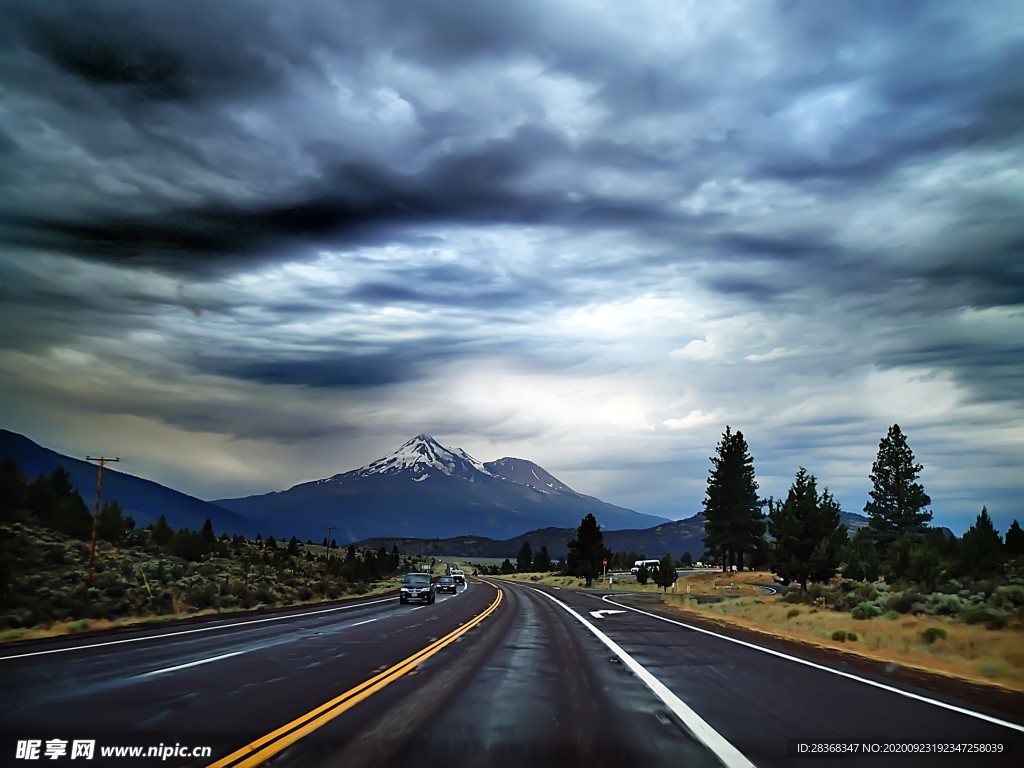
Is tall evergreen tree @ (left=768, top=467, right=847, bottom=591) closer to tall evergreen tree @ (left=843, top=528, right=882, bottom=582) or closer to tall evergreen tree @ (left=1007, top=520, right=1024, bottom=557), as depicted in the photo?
tall evergreen tree @ (left=843, top=528, right=882, bottom=582)

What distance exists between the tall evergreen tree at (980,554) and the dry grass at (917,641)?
→ 85.5ft

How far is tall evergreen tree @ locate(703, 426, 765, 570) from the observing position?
315 feet

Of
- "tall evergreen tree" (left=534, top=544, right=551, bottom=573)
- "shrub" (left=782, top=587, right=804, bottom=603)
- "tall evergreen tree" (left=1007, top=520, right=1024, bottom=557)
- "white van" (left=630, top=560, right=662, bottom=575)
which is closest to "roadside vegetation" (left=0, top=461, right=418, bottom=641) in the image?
"shrub" (left=782, top=587, right=804, bottom=603)

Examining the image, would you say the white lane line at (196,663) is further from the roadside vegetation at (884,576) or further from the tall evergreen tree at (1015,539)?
the tall evergreen tree at (1015,539)

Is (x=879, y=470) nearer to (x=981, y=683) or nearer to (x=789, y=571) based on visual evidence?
(x=789, y=571)

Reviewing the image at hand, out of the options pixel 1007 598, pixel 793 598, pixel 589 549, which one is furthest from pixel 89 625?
pixel 589 549

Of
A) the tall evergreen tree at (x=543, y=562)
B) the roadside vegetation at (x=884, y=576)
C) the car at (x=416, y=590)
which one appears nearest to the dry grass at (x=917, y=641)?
the roadside vegetation at (x=884, y=576)

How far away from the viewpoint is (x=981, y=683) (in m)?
13.5

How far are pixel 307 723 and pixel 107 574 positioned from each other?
109ft

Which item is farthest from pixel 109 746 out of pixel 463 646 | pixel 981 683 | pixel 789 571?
pixel 789 571

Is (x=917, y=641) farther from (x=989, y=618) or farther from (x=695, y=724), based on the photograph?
(x=695, y=724)

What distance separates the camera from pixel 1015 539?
228 ft

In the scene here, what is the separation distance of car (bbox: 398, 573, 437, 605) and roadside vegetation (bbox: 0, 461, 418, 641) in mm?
6255

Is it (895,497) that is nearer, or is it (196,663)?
(196,663)
